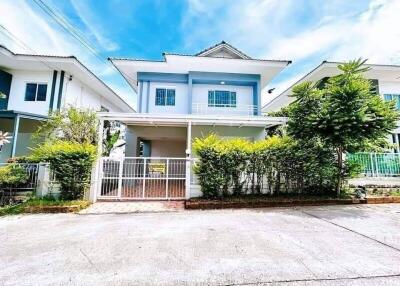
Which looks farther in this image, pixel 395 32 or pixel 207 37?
pixel 207 37

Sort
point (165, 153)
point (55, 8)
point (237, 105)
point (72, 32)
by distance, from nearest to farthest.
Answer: point (55, 8)
point (72, 32)
point (237, 105)
point (165, 153)

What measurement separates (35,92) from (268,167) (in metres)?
13.7

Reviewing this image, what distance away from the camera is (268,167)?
8.80m

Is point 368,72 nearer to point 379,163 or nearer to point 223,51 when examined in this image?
point 379,163

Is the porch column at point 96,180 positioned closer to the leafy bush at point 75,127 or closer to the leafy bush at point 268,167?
the leafy bush at point 75,127

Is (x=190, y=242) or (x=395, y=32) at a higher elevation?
(x=395, y=32)

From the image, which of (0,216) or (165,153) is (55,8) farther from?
(165,153)

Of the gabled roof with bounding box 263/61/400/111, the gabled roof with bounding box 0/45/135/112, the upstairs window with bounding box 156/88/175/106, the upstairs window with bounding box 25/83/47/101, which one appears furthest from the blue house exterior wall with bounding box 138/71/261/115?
the upstairs window with bounding box 25/83/47/101

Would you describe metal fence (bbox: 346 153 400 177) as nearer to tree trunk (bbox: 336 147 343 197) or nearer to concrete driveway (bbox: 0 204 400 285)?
tree trunk (bbox: 336 147 343 197)

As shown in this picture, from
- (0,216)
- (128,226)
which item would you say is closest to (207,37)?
(128,226)

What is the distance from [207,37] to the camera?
49.3ft

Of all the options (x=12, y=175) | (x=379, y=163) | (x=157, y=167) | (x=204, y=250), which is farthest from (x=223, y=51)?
(x=204, y=250)

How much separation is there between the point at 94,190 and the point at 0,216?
290cm

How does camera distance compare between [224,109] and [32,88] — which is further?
[224,109]
